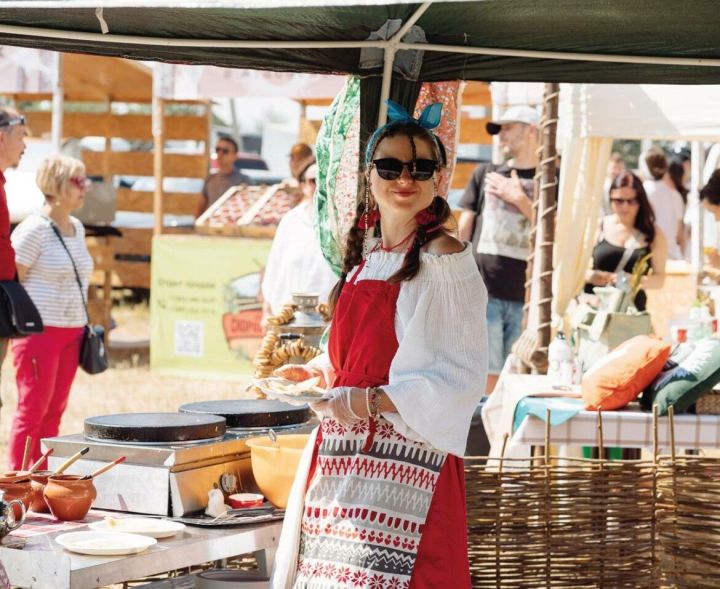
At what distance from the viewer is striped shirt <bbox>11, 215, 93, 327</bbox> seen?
5926 millimetres

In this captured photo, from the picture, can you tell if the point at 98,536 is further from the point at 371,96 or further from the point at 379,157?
the point at 371,96

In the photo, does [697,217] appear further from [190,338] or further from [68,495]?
[68,495]

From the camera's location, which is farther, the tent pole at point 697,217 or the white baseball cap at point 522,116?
the tent pole at point 697,217

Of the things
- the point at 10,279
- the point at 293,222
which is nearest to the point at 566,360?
the point at 293,222

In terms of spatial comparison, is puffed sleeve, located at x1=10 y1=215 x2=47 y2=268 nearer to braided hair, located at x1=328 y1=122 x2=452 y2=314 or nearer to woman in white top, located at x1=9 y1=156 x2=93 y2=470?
woman in white top, located at x1=9 y1=156 x2=93 y2=470

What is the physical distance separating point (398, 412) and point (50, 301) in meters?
3.56

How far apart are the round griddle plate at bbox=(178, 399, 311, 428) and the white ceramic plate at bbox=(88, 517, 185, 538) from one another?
0.55m

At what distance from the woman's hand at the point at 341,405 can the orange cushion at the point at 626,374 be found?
2.13 meters

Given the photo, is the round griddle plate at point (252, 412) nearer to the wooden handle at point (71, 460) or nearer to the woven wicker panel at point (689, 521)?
the wooden handle at point (71, 460)

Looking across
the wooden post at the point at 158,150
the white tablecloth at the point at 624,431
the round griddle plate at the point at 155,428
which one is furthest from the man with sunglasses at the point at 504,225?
the wooden post at the point at 158,150

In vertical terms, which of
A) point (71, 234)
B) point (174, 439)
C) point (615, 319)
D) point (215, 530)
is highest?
point (71, 234)

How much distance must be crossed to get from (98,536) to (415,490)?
29.4 inches

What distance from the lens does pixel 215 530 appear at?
9.93 ft

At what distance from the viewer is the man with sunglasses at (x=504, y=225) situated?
270 inches
